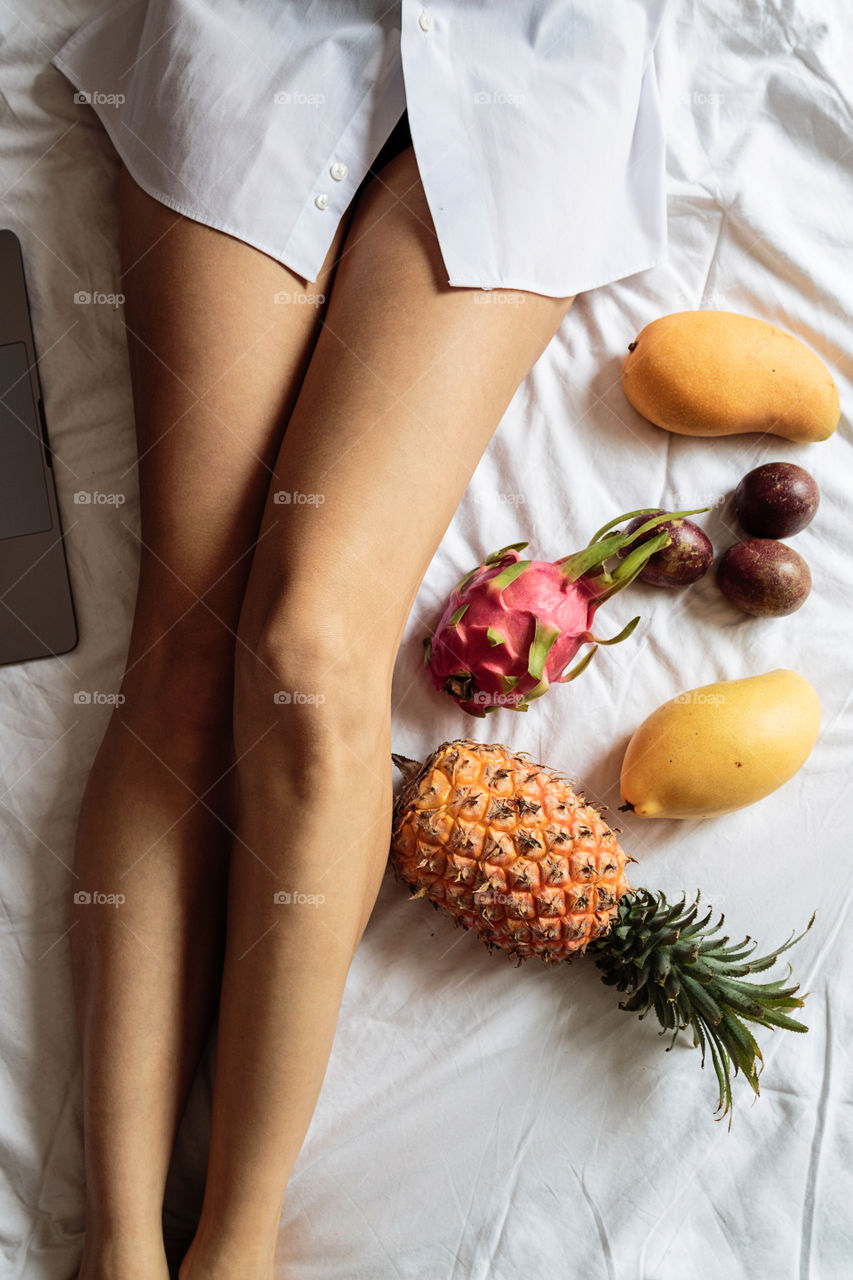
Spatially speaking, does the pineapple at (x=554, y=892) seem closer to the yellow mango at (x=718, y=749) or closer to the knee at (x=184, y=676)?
the yellow mango at (x=718, y=749)

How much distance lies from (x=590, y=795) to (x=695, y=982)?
239mm

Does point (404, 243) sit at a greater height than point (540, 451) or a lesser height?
greater

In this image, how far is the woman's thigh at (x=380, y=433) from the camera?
31.6 inches

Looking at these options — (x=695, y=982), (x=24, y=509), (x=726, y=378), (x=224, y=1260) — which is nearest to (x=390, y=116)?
(x=726, y=378)

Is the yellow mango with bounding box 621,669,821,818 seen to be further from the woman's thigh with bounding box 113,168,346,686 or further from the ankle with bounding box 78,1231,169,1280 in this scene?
the ankle with bounding box 78,1231,169,1280

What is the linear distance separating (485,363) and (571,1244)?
94 centimetres

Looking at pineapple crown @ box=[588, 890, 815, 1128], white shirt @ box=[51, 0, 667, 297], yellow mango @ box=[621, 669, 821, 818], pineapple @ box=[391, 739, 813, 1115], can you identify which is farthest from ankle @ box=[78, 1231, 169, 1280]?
white shirt @ box=[51, 0, 667, 297]

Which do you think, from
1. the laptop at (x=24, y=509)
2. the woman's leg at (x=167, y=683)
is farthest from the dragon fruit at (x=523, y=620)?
the laptop at (x=24, y=509)

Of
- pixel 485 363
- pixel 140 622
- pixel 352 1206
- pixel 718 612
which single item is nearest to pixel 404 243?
pixel 485 363

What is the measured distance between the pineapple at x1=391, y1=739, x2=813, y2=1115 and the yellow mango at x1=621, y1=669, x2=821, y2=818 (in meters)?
0.09

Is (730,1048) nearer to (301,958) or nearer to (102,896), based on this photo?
(301,958)

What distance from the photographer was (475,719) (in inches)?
42.4

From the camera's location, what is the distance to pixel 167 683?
904mm

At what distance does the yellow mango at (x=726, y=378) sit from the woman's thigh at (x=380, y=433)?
0.76 feet
